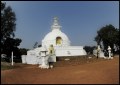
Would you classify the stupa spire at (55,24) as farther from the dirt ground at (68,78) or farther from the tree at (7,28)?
the dirt ground at (68,78)

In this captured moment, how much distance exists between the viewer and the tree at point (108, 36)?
46.2 metres

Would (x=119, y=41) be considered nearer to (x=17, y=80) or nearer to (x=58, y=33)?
(x=58, y=33)

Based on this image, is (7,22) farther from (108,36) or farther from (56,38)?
(108,36)

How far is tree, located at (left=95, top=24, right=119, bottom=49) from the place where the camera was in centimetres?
4619

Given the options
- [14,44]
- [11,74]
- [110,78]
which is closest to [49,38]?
[14,44]

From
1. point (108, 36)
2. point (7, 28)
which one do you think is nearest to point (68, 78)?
point (7, 28)

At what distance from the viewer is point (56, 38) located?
3841 cm

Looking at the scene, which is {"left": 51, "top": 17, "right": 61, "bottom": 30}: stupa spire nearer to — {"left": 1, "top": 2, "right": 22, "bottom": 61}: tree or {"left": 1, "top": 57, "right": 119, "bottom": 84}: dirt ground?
{"left": 1, "top": 2, "right": 22, "bottom": 61}: tree

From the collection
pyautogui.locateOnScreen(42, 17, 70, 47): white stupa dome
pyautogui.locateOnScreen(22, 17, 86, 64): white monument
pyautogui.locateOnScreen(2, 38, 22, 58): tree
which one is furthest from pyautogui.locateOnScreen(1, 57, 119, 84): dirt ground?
pyautogui.locateOnScreen(2, 38, 22, 58): tree

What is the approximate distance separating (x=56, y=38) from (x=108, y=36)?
12063 mm

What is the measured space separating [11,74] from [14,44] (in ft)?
77.3

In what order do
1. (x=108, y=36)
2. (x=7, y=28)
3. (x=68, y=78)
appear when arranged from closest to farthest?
(x=68, y=78) → (x=7, y=28) → (x=108, y=36)

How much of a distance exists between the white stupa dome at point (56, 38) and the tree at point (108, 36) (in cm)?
1021

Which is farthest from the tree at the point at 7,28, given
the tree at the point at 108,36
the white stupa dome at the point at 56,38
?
the tree at the point at 108,36
